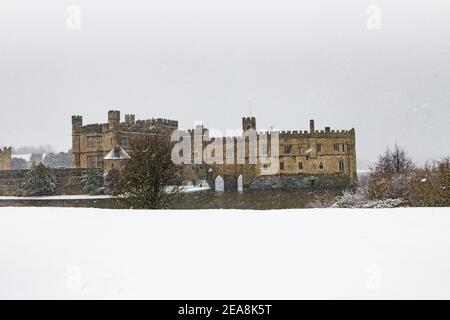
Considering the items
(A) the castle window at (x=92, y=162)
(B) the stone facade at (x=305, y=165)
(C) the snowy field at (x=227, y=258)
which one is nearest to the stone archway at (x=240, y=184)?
(B) the stone facade at (x=305, y=165)

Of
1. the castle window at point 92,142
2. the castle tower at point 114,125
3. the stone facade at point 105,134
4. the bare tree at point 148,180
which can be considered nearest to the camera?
the bare tree at point 148,180

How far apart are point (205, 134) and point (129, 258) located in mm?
26727

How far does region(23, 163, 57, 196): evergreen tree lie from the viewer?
33.8 meters

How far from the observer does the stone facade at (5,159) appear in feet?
118

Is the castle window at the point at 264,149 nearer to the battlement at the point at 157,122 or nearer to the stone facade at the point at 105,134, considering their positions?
the stone facade at the point at 105,134

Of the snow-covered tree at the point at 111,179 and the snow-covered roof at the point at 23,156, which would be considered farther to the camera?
the snow-covered roof at the point at 23,156

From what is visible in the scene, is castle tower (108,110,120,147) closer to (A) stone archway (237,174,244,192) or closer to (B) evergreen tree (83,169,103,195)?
(B) evergreen tree (83,169,103,195)

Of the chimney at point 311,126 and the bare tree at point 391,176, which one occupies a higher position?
the chimney at point 311,126

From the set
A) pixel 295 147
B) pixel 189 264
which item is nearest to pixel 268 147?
pixel 295 147

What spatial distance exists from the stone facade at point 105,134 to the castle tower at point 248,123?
4540 mm

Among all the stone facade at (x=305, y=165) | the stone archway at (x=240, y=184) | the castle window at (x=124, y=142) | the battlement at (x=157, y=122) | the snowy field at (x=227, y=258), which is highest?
the battlement at (x=157, y=122)

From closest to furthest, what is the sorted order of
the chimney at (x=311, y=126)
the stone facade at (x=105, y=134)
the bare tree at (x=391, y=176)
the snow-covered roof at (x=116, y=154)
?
the bare tree at (x=391, y=176), the snow-covered roof at (x=116, y=154), the chimney at (x=311, y=126), the stone facade at (x=105, y=134)

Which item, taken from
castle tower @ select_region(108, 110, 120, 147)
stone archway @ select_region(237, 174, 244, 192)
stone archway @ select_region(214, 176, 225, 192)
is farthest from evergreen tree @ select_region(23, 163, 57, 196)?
stone archway @ select_region(237, 174, 244, 192)
